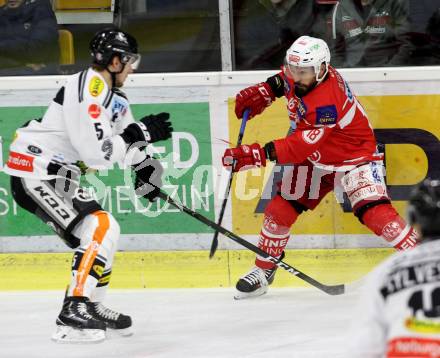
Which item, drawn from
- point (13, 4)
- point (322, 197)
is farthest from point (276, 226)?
point (13, 4)

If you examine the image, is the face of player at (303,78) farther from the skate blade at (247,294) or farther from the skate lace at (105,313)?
the skate lace at (105,313)

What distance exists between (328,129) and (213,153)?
90 centimetres

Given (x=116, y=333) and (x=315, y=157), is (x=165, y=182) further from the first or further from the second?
(x=116, y=333)

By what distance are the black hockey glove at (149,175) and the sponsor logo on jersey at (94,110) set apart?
460 millimetres

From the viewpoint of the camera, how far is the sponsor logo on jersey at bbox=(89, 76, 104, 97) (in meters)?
4.55

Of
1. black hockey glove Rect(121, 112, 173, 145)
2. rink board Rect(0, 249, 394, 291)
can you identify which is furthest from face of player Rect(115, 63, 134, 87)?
rink board Rect(0, 249, 394, 291)

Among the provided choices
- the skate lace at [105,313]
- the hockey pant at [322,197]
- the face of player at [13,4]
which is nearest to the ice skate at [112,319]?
the skate lace at [105,313]

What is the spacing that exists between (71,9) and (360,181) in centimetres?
192

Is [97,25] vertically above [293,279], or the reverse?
[97,25]

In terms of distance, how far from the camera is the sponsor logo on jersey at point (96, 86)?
4.55 metres

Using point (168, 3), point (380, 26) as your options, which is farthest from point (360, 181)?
point (168, 3)

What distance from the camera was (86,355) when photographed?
457cm

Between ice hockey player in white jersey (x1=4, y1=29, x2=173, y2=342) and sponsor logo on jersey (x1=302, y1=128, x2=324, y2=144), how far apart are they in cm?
78

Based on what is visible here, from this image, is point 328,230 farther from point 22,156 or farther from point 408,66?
point 22,156
